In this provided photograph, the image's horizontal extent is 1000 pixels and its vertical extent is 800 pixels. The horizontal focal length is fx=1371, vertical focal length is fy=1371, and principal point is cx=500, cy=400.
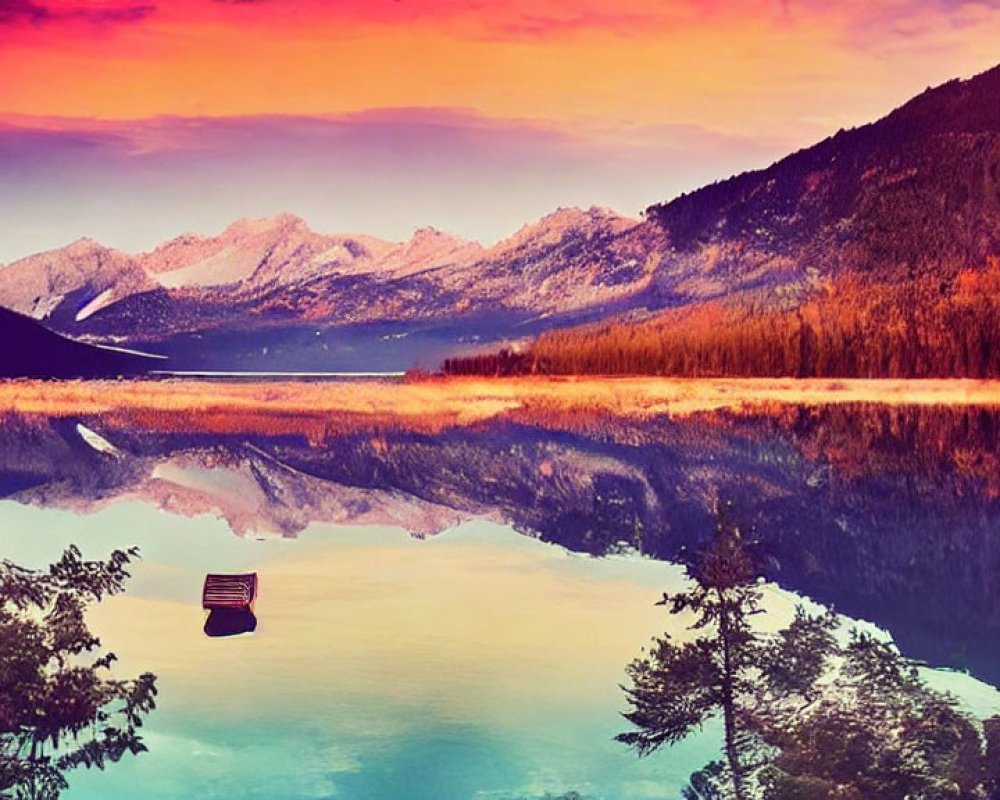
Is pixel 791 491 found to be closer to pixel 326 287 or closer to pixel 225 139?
pixel 326 287

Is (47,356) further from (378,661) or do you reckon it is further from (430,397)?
(378,661)

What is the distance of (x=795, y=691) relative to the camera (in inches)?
187

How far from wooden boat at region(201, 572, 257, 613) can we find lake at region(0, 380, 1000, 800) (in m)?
0.07

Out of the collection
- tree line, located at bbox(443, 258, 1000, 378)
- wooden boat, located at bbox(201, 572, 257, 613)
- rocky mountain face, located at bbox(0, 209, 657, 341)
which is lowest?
wooden boat, located at bbox(201, 572, 257, 613)

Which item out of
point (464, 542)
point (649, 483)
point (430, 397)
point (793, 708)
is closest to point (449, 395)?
point (430, 397)

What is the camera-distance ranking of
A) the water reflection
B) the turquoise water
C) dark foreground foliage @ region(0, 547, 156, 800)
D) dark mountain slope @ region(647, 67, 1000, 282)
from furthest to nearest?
dark mountain slope @ region(647, 67, 1000, 282)
the water reflection
dark foreground foliage @ region(0, 547, 156, 800)
the turquoise water

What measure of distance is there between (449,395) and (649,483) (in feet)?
2.66

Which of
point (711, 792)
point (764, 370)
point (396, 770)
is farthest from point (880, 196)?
point (396, 770)

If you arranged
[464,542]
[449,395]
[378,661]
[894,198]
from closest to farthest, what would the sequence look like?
[378,661] → [464,542] → [894,198] → [449,395]

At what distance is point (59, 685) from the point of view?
468cm

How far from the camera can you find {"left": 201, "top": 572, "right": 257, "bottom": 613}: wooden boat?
4.72 metres

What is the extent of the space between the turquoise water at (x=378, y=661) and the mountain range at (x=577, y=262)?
0.77 m

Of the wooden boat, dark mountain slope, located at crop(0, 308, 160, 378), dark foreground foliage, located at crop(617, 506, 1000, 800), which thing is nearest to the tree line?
dark foreground foliage, located at crop(617, 506, 1000, 800)

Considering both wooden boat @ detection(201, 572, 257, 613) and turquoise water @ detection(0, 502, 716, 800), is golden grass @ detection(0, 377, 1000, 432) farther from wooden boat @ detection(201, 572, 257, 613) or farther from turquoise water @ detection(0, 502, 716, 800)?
wooden boat @ detection(201, 572, 257, 613)
